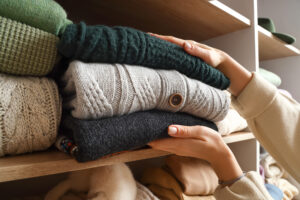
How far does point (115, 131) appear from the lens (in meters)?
0.30

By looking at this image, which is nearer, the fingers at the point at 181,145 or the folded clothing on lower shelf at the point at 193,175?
the fingers at the point at 181,145

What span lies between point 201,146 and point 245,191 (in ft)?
0.49

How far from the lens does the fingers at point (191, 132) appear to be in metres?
Answer: 0.37

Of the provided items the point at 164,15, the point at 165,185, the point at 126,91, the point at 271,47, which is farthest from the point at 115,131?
the point at 271,47

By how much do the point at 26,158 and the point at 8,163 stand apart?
0.09ft

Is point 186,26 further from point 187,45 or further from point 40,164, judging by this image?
point 40,164

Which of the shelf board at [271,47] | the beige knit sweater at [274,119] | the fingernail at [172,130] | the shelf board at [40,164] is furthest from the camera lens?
the shelf board at [271,47]

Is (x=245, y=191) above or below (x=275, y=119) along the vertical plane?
below

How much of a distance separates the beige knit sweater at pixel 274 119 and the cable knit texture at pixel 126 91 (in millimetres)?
160

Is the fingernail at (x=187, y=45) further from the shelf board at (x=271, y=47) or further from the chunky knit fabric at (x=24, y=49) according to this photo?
the shelf board at (x=271, y=47)

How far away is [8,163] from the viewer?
0.26 meters

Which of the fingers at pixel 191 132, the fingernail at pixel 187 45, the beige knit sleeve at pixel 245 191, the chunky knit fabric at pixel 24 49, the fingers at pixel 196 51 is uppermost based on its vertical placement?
the fingernail at pixel 187 45

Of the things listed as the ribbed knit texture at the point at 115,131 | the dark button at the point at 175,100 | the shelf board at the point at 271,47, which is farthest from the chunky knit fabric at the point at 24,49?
the shelf board at the point at 271,47

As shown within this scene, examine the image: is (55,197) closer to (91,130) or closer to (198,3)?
(91,130)
